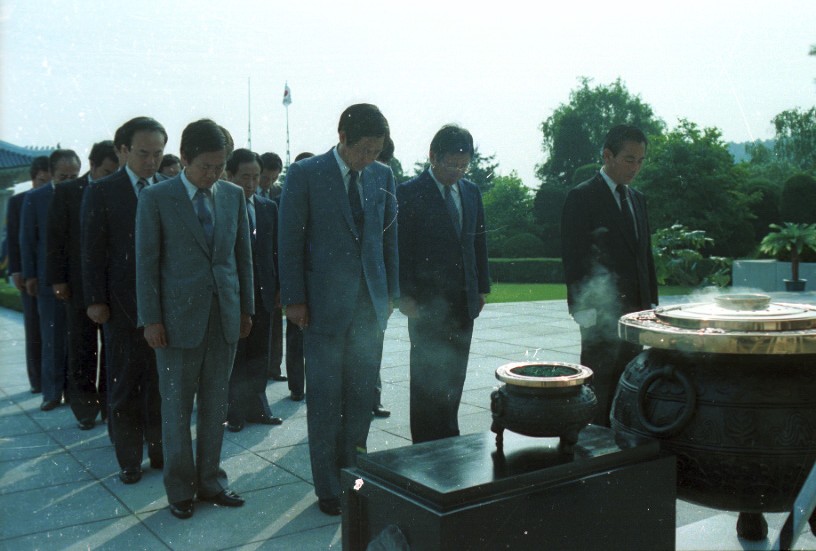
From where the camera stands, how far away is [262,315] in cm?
556

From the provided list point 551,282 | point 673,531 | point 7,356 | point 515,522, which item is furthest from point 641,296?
point 551,282

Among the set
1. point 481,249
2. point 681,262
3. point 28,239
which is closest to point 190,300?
point 481,249

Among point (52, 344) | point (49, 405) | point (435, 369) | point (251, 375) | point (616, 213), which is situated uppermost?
point (616, 213)

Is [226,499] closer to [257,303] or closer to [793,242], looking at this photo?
[257,303]

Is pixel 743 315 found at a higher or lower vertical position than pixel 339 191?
lower

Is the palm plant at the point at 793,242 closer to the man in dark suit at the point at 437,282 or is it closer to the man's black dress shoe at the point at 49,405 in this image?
the man in dark suit at the point at 437,282

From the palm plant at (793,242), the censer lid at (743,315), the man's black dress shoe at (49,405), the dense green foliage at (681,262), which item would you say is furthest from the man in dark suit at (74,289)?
the palm plant at (793,242)

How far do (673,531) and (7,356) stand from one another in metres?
8.69

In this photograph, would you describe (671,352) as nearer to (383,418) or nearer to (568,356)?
(383,418)

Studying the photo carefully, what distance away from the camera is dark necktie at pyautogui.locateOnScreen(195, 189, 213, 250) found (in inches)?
146

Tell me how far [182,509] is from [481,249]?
7.22 ft

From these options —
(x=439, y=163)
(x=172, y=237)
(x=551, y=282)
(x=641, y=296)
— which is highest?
(x=439, y=163)

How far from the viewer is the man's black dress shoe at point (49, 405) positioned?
596 cm

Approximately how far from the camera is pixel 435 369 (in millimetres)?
4371
